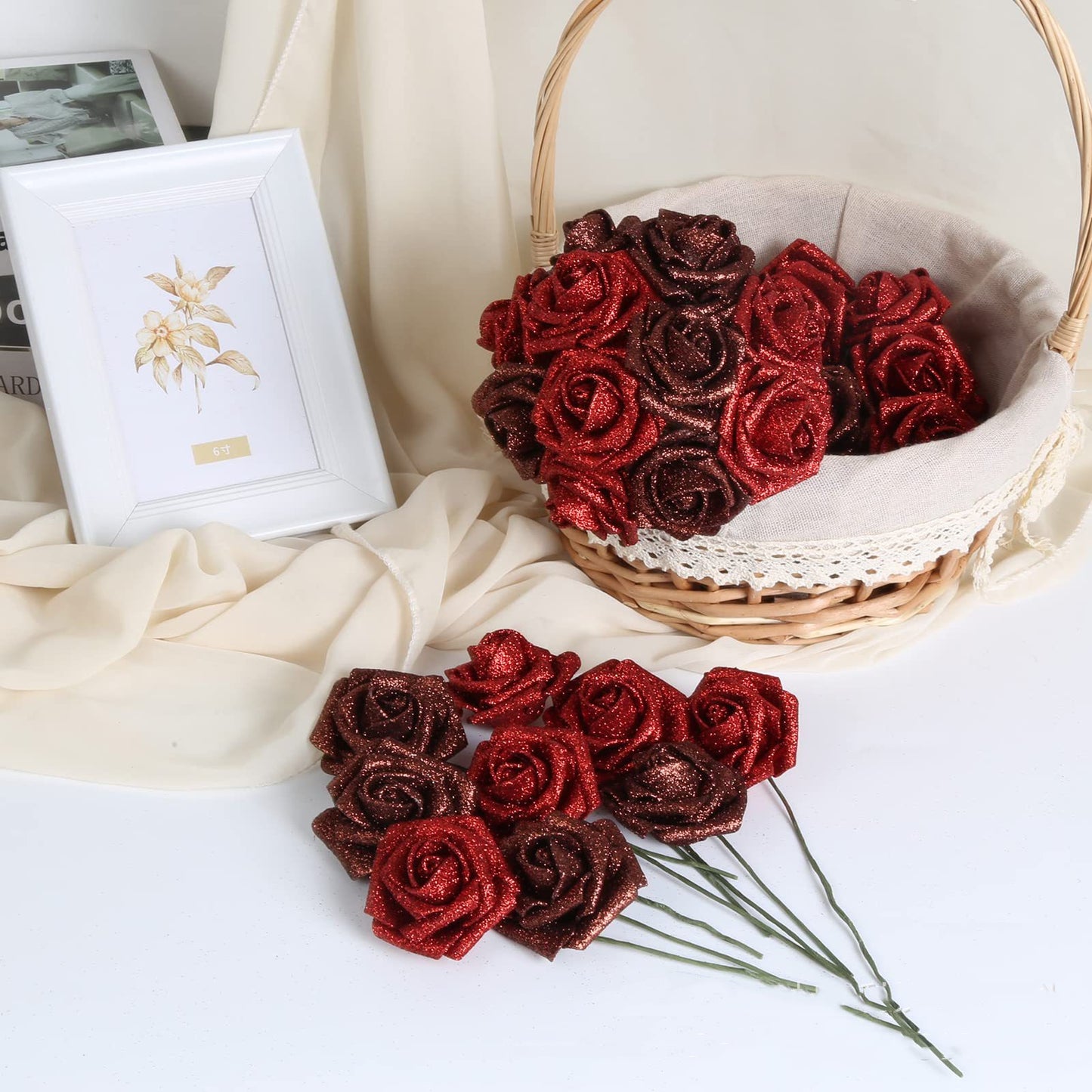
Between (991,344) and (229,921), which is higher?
(991,344)

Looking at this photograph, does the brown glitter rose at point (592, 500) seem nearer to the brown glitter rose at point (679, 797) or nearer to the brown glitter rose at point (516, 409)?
the brown glitter rose at point (516, 409)

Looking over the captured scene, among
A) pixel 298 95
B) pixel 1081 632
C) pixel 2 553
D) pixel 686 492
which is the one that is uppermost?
pixel 298 95

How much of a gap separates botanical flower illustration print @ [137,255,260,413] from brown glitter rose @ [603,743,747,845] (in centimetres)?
66

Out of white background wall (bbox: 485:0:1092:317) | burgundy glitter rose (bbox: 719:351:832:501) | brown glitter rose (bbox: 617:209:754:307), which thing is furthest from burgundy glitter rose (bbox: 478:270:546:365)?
white background wall (bbox: 485:0:1092:317)

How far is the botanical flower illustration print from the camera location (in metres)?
1.21

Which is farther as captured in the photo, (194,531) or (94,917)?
(194,531)

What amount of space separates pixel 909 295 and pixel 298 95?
71 centimetres

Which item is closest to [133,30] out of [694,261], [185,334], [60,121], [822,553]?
[60,121]

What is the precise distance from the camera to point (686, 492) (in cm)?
92

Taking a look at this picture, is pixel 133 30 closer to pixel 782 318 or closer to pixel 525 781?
pixel 782 318

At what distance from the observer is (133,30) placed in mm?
1419

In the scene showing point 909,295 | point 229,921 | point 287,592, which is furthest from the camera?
point 909,295

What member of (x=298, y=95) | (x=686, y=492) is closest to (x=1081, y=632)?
(x=686, y=492)

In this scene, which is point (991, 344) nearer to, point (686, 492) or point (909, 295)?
point (909, 295)
